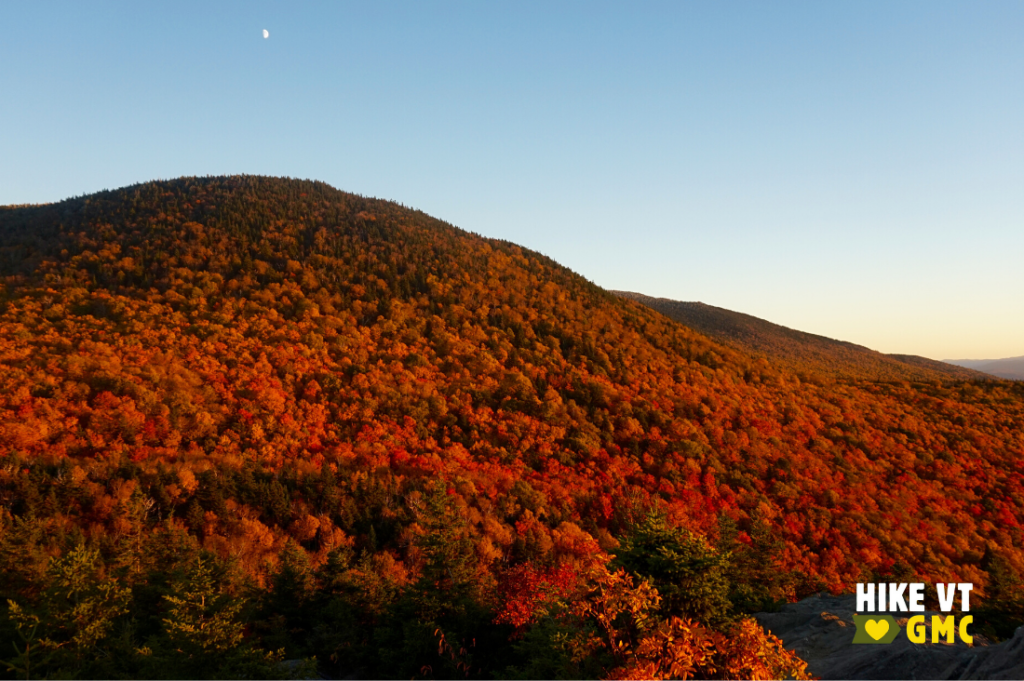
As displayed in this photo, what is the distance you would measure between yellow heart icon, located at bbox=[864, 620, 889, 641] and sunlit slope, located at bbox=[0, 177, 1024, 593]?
28.9m

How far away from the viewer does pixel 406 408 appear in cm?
9569

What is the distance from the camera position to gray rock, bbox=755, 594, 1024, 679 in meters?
17.2

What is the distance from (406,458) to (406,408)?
13.9 metres

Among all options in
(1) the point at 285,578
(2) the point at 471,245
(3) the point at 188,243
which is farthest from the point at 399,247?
(1) the point at 285,578

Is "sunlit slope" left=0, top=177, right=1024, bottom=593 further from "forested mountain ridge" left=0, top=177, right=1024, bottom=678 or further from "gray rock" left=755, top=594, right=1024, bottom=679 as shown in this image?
"gray rock" left=755, top=594, right=1024, bottom=679

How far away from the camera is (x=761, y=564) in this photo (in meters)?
50.1

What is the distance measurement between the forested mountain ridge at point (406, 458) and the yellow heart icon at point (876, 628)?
10.7 metres

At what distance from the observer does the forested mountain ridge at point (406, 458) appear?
26281 mm

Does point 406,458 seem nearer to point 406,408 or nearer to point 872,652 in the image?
point 406,408
